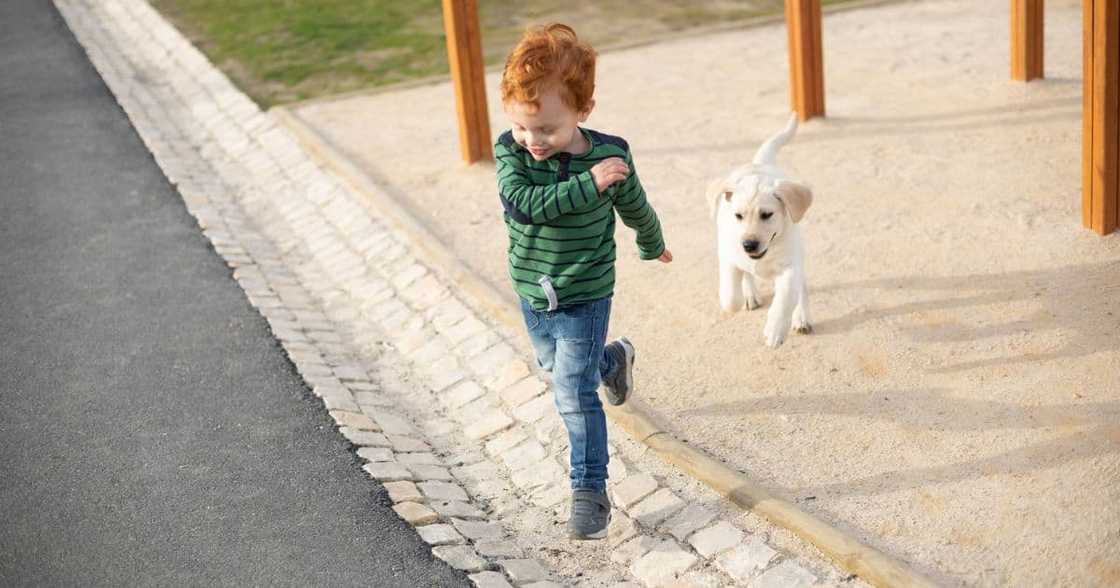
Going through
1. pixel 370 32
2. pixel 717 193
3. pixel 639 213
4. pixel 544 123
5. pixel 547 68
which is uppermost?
pixel 547 68

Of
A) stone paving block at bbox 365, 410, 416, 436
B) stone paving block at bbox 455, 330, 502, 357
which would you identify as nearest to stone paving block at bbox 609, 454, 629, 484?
stone paving block at bbox 365, 410, 416, 436

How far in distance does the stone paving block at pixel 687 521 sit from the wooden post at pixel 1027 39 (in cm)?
669

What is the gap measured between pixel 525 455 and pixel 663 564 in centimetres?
125

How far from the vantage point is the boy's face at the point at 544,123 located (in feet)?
14.9

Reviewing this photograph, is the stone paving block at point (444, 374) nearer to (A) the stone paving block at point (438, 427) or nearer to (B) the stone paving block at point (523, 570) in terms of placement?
(A) the stone paving block at point (438, 427)

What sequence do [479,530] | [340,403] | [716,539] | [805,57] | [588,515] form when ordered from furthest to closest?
[805,57] < [340,403] < [479,530] < [588,515] < [716,539]

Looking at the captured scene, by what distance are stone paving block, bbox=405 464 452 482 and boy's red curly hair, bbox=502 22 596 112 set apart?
204 cm

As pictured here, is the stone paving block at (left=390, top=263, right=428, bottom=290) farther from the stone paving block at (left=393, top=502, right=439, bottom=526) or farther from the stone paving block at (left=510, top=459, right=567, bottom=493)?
the stone paving block at (left=393, top=502, right=439, bottom=526)

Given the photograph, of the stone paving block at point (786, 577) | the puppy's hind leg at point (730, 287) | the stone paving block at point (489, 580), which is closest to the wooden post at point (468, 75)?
the puppy's hind leg at point (730, 287)

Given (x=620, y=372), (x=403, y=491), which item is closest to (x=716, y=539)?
(x=620, y=372)

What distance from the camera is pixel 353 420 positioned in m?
6.39

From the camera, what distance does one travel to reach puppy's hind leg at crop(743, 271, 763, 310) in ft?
22.5

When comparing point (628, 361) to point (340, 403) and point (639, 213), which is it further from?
point (340, 403)

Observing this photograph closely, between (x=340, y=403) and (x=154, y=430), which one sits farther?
(x=340, y=403)
